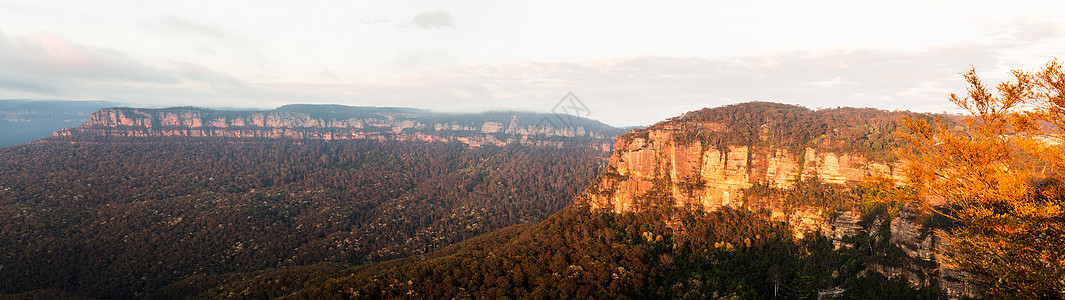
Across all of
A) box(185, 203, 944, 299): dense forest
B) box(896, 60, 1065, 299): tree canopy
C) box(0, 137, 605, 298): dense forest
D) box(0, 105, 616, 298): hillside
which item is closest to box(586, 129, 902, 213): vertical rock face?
box(185, 203, 944, 299): dense forest

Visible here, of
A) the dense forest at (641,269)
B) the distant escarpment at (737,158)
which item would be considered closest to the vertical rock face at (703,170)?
the distant escarpment at (737,158)

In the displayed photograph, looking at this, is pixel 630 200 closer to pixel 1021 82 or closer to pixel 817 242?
pixel 817 242

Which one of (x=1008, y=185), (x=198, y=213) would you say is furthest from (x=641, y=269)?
(x=198, y=213)

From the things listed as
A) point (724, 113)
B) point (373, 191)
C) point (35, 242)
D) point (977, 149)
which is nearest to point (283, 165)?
point (373, 191)

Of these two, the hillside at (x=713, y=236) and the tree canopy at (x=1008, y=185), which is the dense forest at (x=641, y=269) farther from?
the tree canopy at (x=1008, y=185)

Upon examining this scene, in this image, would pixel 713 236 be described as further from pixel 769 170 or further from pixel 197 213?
pixel 197 213

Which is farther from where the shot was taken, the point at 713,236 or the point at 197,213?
the point at 197,213

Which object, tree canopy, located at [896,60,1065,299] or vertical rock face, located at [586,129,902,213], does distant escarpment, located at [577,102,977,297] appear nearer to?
vertical rock face, located at [586,129,902,213]
